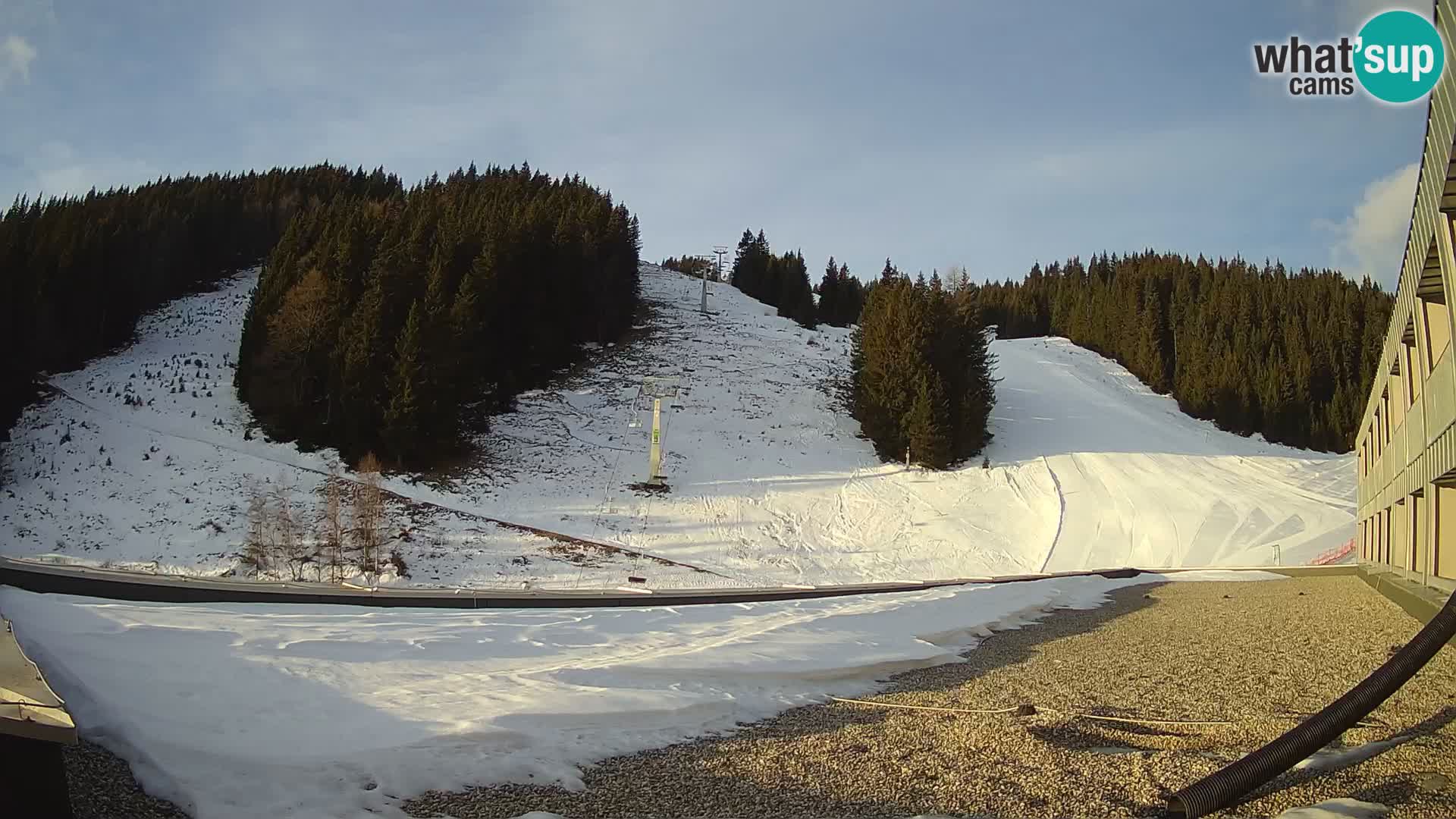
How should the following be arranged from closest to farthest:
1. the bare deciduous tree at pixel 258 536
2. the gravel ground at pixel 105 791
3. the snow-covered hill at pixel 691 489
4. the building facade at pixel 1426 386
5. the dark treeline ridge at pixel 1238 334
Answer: the gravel ground at pixel 105 791
the building facade at pixel 1426 386
the bare deciduous tree at pixel 258 536
the snow-covered hill at pixel 691 489
the dark treeline ridge at pixel 1238 334

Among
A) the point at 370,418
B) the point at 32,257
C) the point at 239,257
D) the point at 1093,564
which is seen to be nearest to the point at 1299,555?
the point at 1093,564

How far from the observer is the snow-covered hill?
2630cm

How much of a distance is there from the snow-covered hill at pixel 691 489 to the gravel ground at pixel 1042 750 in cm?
1631

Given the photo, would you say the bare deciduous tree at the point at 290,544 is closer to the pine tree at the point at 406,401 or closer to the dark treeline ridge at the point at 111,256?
the pine tree at the point at 406,401

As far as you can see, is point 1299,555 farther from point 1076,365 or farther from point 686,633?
point 1076,365

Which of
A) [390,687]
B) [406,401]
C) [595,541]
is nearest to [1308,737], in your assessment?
[390,687]

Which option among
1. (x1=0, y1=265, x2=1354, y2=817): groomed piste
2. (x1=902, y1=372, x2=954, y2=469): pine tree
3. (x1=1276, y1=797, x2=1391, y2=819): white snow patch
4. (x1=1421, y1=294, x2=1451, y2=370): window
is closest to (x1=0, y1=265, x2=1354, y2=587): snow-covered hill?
→ (x1=0, y1=265, x2=1354, y2=817): groomed piste

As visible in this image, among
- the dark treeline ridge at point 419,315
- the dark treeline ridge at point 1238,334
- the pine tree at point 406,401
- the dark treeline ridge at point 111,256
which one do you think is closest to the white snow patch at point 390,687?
the pine tree at point 406,401

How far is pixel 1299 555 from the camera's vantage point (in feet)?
95.7

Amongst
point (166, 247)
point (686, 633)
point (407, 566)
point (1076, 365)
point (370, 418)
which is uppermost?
point (166, 247)

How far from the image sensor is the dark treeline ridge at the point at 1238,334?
51.9 metres

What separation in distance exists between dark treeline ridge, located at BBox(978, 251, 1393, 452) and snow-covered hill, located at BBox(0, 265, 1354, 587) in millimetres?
6098

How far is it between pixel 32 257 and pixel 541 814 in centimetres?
5026

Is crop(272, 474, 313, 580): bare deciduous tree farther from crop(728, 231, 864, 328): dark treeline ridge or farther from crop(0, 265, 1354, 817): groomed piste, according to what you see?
crop(728, 231, 864, 328): dark treeline ridge
